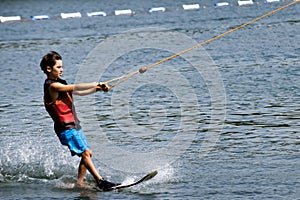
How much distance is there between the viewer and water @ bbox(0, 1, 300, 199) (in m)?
9.07

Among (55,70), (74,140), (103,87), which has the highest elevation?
(55,70)

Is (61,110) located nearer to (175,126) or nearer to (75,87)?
(75,87)

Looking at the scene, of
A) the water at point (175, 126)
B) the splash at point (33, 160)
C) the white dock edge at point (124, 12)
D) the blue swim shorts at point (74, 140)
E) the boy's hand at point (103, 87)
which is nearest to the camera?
the boy's hand at point (103, 87)

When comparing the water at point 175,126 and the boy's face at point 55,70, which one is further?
the water at point 175,126

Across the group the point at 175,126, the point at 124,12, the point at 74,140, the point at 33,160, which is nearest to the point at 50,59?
the point at 74,140

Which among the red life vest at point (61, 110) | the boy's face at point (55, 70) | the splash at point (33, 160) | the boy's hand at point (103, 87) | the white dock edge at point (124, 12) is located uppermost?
the white dock edge at point (124, 12)

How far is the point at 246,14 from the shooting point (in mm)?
34906

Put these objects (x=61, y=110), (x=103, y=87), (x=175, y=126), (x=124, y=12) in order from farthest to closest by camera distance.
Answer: (x=124, y=12) → (x=175, y=126) → (x=61, y=110) → (x=103, y=87)

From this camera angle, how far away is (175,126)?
12.2m

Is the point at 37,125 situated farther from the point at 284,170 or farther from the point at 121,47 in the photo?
the point at 121,47

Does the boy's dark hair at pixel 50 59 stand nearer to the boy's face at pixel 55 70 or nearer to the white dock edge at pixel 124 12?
the boy's face at pixel 55 70

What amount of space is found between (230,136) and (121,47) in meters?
13.8

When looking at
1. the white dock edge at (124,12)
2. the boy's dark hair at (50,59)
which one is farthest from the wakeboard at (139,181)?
the white dock edge at (124,12)

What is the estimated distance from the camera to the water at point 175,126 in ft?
29.8
